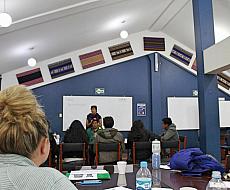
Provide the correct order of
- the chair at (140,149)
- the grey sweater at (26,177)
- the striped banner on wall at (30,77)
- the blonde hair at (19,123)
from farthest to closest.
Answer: the striped banner on wall at (30,77) → the chair at (140,149) → the blonde hair at (19,123) → the grey sweater at (26,177)

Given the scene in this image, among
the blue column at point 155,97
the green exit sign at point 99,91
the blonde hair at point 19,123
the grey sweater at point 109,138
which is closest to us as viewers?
the blonde hair at point 19,123

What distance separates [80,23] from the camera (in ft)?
20.2

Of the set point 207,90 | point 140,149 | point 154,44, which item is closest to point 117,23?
point 154,44

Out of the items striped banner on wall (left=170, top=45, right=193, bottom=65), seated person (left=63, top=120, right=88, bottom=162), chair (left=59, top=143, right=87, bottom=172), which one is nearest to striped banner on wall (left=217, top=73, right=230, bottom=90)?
striped banner on wall (left=170, top=45, right=193, bottom=65)

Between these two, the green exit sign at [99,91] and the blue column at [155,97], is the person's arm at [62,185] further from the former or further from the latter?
the blue column at [155,97]

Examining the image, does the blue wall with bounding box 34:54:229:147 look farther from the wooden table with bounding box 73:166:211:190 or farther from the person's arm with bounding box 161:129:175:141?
the wooden table with bounding box 73:166:211:190

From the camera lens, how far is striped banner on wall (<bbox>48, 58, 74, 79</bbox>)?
7.71 metres

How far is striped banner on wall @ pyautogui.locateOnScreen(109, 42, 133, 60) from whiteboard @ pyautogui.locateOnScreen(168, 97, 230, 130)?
1814mm

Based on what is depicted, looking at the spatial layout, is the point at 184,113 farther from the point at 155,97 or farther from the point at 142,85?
the point at 142,85

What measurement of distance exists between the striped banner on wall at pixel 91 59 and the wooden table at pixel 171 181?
588cm

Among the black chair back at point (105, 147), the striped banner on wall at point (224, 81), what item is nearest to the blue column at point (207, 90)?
the black chair back at point (105, 147)

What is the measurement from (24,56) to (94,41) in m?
1.90

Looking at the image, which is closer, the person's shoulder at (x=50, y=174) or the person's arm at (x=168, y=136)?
the person's shoulder at (x=50, y=174)

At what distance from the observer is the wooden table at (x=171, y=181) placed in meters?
1.85
